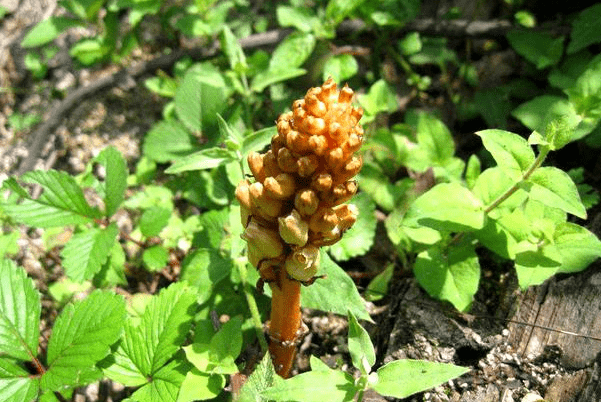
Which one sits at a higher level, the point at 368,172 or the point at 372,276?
the point at 368,172

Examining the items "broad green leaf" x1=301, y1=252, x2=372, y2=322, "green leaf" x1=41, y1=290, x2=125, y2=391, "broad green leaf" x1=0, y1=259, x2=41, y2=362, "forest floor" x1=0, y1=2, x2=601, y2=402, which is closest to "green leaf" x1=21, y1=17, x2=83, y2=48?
"forest floor" x1=0, y1=2, x2=601, y2=402

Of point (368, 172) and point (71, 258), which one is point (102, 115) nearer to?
point (71, 258)

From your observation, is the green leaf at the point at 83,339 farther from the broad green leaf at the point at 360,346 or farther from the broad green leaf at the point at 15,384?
the broad green leaf at the point at 360,346

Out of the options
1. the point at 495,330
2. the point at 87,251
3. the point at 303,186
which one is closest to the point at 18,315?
the point at 87,251

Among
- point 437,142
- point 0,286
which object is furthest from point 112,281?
point 437,142

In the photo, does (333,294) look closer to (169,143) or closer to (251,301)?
(251,301)

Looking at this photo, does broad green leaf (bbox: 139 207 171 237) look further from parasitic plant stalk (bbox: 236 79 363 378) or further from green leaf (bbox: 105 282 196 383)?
parasitic plant stalk (bbox: 236 79 363 378)
